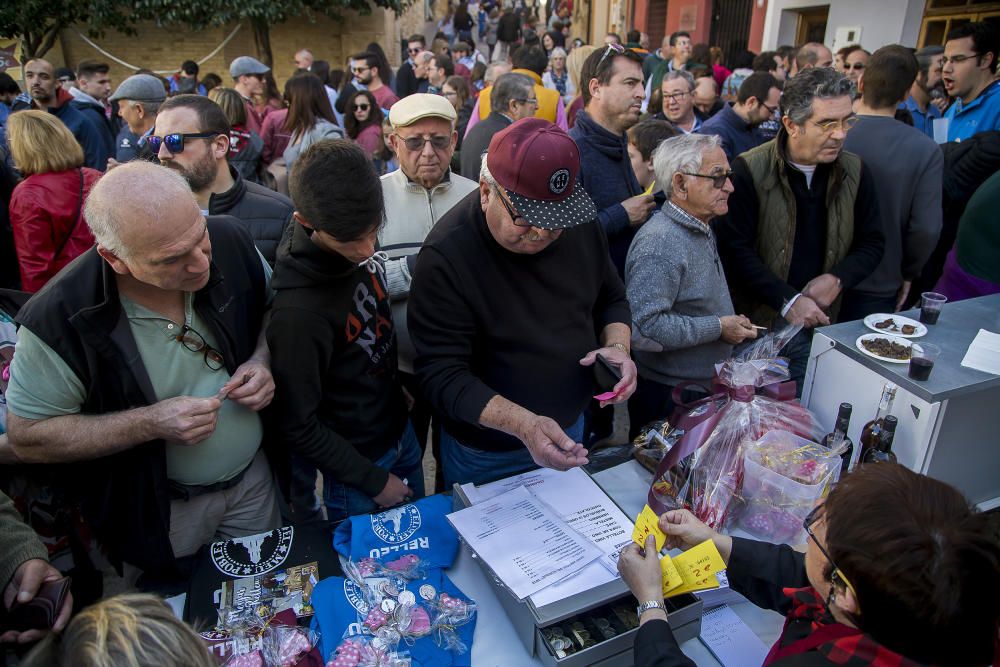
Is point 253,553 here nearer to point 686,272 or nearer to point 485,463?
point 485,463

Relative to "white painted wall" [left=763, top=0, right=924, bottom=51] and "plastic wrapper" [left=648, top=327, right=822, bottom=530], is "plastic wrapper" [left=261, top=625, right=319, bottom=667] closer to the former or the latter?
"plastic wrapper" [left=648, top=327, right=822, bottom=530]

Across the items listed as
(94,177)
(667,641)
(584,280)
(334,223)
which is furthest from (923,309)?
(94,177)

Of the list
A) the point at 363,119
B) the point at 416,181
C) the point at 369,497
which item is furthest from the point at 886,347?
the point at 363,119

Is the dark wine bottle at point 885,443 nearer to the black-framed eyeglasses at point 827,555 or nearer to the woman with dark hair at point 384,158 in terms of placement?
the black-framed eyeglasses at point 827,555

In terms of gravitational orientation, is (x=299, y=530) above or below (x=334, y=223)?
below

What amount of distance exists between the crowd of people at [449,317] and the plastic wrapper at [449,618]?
45 cm

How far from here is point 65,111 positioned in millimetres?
5352

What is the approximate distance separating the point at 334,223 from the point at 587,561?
1194 millimetres

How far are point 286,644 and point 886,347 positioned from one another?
87.3 inches

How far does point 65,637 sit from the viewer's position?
1.06m

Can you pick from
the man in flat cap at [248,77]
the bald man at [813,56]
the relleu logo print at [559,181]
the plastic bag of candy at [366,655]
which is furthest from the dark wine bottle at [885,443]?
the bald man at [813,56]

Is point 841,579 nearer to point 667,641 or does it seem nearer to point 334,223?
point 667,641

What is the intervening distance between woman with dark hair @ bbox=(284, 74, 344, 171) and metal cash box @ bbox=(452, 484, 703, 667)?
427 centimetres

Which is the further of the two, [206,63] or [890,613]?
[206,63]
